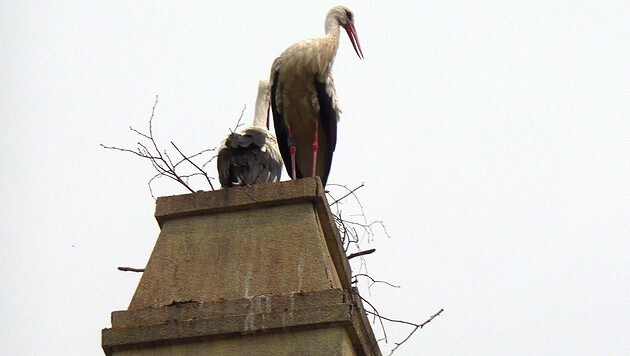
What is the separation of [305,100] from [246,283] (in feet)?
12.1

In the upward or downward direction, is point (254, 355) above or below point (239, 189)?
below

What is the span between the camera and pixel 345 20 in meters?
8.99

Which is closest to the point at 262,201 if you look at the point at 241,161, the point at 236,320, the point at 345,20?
the point at 236,320

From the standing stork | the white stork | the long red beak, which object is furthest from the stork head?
the white stork

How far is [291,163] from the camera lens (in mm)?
7984

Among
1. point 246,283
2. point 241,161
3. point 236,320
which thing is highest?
point 241,161

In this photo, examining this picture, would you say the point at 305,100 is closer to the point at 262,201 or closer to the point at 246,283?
the point at 262,201

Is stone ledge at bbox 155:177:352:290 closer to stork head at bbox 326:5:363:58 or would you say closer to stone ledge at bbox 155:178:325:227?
stone ledge at bbox 155:178:325:227

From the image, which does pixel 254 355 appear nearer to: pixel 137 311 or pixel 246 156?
pixel 137 311

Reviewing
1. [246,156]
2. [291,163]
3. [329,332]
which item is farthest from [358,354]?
[291,163]

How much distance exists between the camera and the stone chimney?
4.30 meters

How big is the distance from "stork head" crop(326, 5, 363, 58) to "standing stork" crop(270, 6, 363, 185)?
2.12 feet

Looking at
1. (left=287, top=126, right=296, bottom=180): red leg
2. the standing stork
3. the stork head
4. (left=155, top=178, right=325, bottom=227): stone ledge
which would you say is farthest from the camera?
the stork head

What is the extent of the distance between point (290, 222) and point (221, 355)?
67 cm
